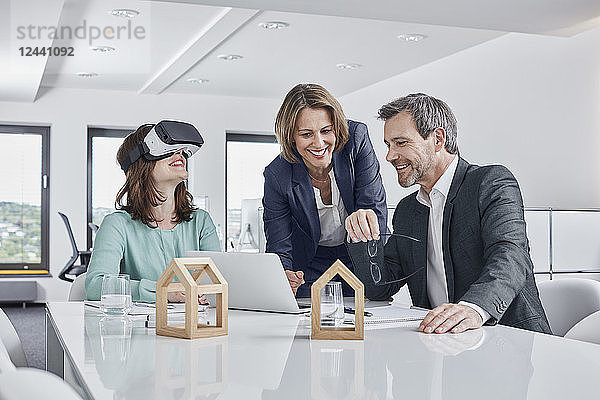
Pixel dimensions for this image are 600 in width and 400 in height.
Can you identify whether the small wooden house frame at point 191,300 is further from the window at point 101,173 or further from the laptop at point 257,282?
the window at point 101,173

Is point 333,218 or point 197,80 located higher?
point 197,80

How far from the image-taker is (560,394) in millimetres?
1080

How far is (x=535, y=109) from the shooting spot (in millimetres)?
5699

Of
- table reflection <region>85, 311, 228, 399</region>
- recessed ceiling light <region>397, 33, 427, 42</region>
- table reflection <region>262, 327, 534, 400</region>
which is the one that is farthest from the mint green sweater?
recessed ceiling light <region>397, 33, 427, 42</region>

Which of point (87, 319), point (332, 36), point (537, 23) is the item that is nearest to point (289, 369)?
point (87, 319)

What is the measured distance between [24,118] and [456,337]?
328 inches

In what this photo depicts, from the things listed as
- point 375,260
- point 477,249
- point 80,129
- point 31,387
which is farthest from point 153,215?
point 80,129

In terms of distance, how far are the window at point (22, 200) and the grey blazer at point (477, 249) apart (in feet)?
25.1

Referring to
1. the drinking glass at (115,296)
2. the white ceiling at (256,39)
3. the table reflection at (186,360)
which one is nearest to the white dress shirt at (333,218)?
the table reflection at (186,360)

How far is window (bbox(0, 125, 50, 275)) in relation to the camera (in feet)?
30.1

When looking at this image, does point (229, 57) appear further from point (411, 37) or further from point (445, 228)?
point (445, 228)

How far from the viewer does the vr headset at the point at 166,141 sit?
252 cm

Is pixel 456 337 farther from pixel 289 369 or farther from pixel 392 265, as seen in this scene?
pixel 392 265

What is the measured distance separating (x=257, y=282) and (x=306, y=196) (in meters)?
0.62
